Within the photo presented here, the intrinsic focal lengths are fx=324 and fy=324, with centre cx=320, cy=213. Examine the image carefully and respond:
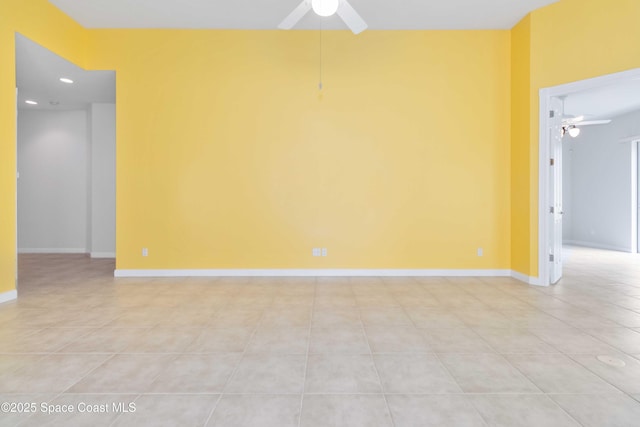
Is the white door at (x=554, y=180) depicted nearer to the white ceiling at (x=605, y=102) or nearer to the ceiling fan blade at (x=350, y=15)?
the white ceiling at (x=605, y=102)

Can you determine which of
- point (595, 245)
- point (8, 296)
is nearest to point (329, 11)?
point (8, 296)

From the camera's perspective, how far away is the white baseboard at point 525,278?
439cm

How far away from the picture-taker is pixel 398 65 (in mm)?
4914

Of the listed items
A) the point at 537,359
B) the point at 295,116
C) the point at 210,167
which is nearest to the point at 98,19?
the point at 210,167

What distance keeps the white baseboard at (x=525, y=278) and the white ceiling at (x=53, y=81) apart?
679 centimetres

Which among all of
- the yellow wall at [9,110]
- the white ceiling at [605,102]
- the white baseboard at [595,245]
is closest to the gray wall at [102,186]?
the yellow wall at [9,110]

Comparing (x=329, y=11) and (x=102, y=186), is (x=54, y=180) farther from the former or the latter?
(x=329, y=11)

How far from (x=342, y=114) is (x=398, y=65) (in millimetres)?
1124

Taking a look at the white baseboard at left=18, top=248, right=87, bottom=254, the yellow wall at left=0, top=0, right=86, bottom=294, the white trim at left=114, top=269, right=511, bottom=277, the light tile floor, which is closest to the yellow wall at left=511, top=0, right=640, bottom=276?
the white trim at left=114, top=269, right=511, bottom=277

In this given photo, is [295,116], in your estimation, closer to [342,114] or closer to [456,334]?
[342,114]

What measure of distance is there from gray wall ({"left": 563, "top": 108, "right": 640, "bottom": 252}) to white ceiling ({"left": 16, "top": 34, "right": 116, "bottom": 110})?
10.8 metres

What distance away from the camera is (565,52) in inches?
164

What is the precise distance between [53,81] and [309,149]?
14.8 feet

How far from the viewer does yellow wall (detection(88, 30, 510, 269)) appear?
4.91 metres
